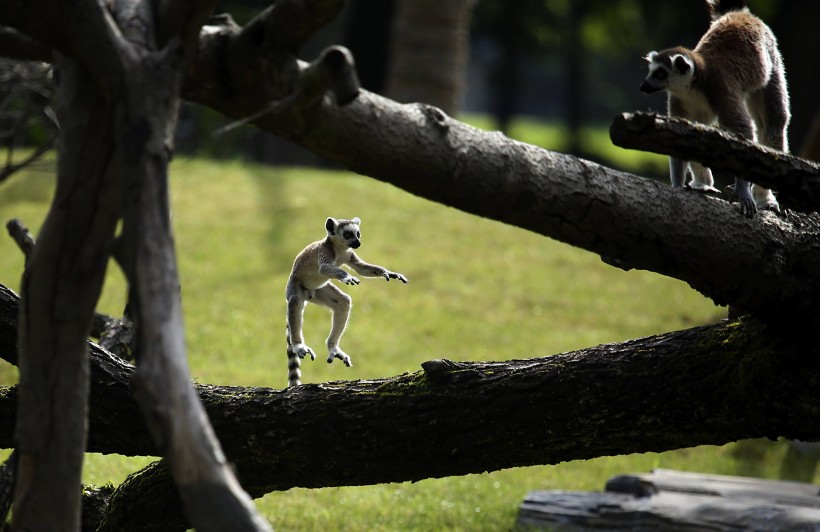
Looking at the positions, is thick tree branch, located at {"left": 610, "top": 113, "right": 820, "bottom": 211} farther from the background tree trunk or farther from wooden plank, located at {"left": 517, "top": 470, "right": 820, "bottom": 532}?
the background tree trunk

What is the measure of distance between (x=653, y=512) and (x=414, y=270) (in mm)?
6670

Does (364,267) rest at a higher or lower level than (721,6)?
lower

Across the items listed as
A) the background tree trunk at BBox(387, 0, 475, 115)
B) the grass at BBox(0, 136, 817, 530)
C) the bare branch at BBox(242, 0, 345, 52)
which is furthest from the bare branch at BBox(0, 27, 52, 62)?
the background tree trunk at BBox(387, 0, 475, 115)

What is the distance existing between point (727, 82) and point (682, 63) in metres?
0.21

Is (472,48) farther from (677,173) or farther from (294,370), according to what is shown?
(294,370)

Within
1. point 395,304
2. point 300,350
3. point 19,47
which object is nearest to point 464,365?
point 300,350

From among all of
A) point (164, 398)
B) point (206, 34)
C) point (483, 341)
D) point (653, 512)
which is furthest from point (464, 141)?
point (483, 341)

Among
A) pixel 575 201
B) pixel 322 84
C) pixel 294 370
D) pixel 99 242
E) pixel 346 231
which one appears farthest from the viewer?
pixel 294 370

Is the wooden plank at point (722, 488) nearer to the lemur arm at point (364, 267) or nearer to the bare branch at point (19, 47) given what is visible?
the lemur arm at point (364, 267)

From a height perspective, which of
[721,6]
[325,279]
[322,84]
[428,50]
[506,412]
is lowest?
[506,412]

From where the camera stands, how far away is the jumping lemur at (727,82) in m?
4.29

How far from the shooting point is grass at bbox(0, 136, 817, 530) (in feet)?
24.0

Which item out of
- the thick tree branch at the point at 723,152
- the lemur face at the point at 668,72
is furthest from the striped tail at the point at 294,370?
the lemur face at the point at 668,72

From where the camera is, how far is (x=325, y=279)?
4152 mm
